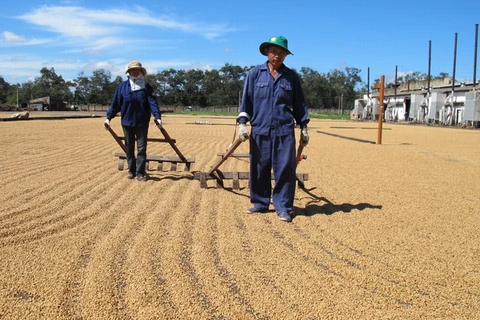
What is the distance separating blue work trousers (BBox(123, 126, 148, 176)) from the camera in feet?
24.2

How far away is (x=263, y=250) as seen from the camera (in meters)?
3.98

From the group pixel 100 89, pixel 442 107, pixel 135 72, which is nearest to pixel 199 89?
pixel 100 89

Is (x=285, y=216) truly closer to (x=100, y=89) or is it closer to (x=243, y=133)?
(x=243, y=133)

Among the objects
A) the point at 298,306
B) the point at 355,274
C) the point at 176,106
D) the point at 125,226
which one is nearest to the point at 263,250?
the point at 355,274

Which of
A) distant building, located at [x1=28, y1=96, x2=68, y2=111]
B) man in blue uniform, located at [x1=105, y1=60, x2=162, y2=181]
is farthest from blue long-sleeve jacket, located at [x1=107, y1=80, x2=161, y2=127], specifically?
distant building, located at [x1=28, y1=96, x2=68, y2=111]

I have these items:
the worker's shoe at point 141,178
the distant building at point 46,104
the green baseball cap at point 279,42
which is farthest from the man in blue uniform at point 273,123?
the distant building at point 46,104

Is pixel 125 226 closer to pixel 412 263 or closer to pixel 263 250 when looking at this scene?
pixel 263 250

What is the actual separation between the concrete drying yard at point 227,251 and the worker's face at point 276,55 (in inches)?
68.9

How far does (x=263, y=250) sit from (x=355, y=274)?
846mm

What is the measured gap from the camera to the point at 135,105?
740cm

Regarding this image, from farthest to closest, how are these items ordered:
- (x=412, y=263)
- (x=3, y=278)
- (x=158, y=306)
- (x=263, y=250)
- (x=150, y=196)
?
(x=150, y=196)
(x=263, y=250)
(x=412, y=263)
(x=3, y=278)
(x=158, y=306)

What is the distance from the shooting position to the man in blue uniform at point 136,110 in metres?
7.39

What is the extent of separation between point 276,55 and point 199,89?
98862 mm

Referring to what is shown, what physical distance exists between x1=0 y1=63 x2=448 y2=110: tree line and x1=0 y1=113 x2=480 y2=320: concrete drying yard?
291 feet
